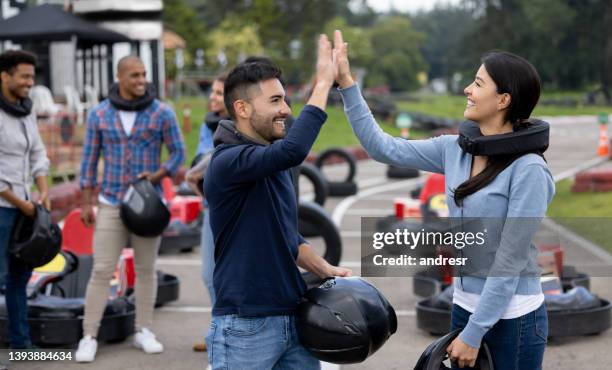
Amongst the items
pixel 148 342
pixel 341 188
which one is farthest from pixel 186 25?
pixel 148 342

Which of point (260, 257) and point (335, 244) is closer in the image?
point (260, 257)

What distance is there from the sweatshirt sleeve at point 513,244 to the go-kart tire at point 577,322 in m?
3.46

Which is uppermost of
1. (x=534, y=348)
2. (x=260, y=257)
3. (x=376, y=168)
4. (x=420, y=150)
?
(x=420, y=150)

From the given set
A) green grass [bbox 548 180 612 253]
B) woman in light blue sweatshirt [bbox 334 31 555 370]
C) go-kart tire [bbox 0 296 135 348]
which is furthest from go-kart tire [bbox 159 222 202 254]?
woman in light blue sweatshirt [bbox 334 31 555 370]

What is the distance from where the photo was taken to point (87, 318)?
6.54m

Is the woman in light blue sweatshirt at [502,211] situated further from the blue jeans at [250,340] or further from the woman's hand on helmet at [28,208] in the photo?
the woman's hand on helmet at [28,208]

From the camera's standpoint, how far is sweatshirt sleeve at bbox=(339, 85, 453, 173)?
3.91 m

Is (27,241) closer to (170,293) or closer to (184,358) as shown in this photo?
(184,358)

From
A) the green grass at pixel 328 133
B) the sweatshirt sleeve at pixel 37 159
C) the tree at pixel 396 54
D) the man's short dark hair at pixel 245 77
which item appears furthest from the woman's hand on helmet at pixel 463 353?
the tree at pixel 396 54

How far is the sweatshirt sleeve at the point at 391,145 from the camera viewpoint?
3912 millimetres

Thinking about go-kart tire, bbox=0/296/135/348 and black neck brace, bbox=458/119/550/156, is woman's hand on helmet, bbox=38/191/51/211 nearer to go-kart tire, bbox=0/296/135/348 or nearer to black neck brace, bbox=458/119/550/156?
go-kart tire, bbox=0/296/135/348

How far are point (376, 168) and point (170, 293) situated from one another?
14954 millimetres

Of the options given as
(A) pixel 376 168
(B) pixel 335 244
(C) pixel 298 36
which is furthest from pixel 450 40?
(B) pixel 335 244

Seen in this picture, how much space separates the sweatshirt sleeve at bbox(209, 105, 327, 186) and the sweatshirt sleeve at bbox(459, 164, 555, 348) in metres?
0.71
